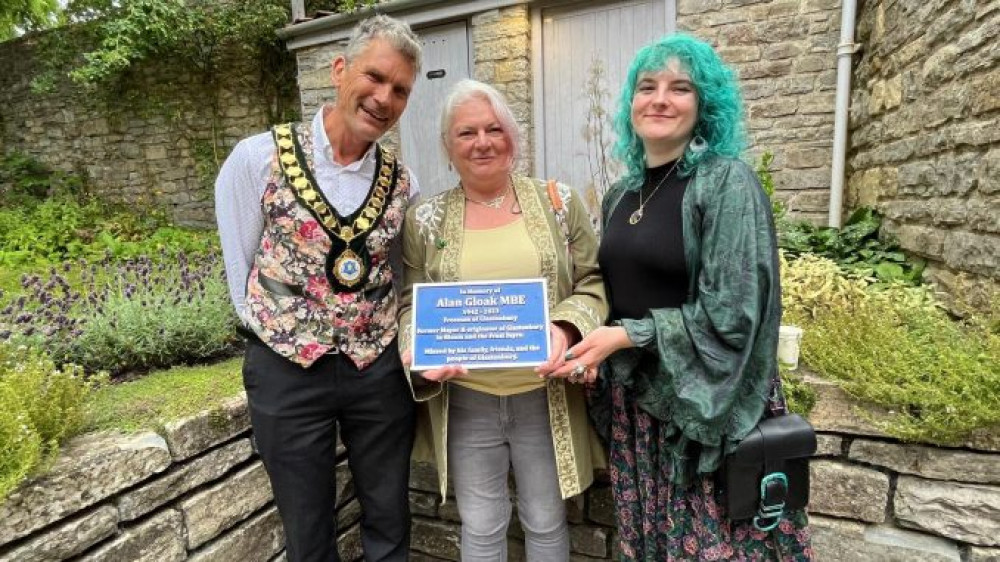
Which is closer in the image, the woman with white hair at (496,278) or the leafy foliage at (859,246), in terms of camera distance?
the woman with white hair at (496,278)

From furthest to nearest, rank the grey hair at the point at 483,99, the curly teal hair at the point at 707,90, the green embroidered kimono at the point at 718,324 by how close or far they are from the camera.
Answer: the grey hair at the point at 483,99 < the curly teal hair at the point at 707,90 < the green embroidered kimono at the point at 718,324

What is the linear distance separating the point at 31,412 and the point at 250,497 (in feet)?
2.44

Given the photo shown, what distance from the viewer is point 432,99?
605cm

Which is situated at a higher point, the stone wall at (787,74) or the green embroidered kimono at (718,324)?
the stone wall at (787,74)

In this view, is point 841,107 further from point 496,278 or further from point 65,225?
point 65,225

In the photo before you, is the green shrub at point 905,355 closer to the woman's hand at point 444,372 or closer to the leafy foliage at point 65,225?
the woman's hand at point 444,372

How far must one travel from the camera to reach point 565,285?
1.79 meters

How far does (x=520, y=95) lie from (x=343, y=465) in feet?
13.7

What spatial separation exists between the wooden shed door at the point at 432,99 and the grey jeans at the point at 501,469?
4.17 meters

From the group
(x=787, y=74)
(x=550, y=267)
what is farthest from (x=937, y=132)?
(x=550, y=267)

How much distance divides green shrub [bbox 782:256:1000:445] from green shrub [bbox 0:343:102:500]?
2.56 m

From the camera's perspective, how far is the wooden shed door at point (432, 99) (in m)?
5.76

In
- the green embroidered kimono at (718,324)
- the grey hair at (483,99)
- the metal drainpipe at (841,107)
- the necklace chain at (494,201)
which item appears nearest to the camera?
the green embroidered kimono at (718,324)

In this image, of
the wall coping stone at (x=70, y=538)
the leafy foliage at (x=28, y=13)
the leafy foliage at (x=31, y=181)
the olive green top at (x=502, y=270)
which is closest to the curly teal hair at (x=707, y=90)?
the olive green top at (x=502, y=270)
